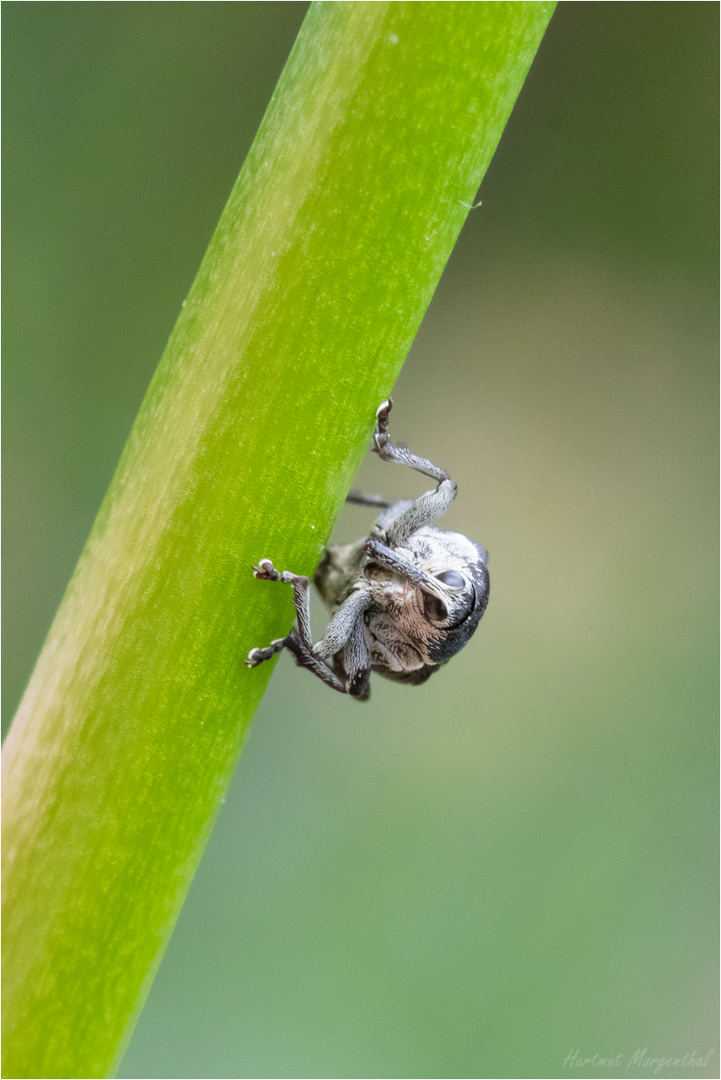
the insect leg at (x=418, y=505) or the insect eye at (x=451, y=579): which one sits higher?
the insect leg at (x=418, y=505)

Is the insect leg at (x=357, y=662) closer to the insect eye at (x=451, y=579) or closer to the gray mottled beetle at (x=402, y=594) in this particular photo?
the gray mottled beetle at (x=402, y=594)

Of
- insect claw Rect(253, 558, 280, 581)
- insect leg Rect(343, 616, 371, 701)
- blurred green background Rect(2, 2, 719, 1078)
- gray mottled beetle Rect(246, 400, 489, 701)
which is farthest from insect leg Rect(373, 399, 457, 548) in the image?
blurred green background Rect(2, 2, 719, 1078)

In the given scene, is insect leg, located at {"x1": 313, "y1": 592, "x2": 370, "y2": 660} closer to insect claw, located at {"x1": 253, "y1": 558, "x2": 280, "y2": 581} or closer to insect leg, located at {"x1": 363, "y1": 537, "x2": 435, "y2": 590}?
insect leg, located at {"x1": 363, "y1": 537, "x2": 435, "y2": 590}

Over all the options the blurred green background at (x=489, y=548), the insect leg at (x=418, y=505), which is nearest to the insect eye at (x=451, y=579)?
the insect leg at (x=418, y=505)

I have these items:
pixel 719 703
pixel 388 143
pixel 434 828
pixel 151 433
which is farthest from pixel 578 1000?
pixel 388 143

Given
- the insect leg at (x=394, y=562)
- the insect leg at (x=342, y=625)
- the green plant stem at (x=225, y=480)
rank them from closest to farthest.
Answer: the green plant stem at (x=225, y=480) < the insect leg at (x=342, y=625) < the insect leg at (x=394, y=562)

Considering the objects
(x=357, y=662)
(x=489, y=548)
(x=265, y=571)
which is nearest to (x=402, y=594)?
(x=357, y=662)
